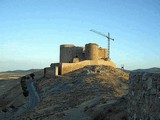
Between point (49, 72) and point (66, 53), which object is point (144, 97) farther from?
point (66, 53)

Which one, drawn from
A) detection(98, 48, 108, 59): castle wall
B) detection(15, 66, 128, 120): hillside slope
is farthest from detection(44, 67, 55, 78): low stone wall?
detection(98, 48, 108, 59): castle wall

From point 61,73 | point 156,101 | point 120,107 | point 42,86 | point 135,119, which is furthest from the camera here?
point 61,73

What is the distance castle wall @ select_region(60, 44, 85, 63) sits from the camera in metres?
75.3

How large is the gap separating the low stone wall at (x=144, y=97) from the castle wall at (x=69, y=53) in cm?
5995

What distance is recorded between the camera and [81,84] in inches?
1898

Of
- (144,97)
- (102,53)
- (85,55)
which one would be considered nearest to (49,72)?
(85,55)

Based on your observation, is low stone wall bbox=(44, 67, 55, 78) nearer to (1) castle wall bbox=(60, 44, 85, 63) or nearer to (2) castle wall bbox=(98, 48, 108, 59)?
(1) castle wall bbox=(60, 44, 85, 63)

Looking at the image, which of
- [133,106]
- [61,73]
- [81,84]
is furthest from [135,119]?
[61,73]

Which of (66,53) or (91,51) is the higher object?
(91,51)

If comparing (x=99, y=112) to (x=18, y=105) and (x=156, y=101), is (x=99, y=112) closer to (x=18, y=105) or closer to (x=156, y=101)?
(x=156, y=101)

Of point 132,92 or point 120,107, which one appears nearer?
point 132,92

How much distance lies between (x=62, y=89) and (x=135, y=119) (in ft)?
115

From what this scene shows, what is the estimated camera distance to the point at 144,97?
42.8 ft

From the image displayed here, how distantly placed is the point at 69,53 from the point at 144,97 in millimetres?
62759
